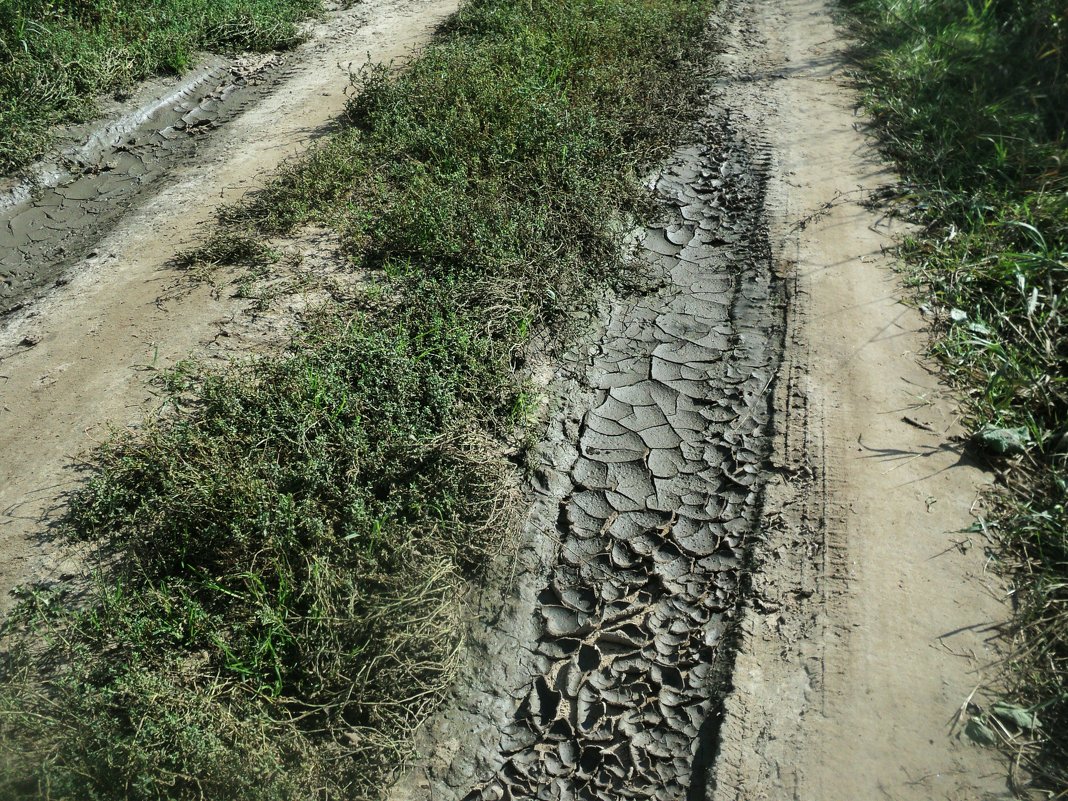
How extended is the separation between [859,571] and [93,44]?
7.98 m

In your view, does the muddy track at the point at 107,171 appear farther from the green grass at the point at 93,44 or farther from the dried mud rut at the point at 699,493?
the green grass at the point at 93,44

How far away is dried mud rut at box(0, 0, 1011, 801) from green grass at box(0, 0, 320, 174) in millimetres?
668

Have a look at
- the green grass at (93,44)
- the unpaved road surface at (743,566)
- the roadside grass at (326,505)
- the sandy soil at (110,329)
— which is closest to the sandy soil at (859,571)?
the unpaved road surface at (743,566)

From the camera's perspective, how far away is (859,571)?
3.68m

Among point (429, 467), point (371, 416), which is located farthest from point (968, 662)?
point (371, 416)

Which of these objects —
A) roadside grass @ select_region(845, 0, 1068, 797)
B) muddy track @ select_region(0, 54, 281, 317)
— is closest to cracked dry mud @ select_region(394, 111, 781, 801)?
roadside grass @ select_region(845, 0, 1068, 797)

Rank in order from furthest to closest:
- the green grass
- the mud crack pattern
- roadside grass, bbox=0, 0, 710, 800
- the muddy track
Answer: the green grass < the muddy track < the mud crack pattern < roadside grass, bbox=0, 0, 710, 800

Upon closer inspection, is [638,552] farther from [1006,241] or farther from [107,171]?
[107,171]

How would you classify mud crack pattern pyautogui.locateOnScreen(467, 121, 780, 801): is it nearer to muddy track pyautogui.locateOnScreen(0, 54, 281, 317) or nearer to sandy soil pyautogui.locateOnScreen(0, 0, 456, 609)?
sandy soil pyautogui.locateOnScreen(0, 0, 456, 609)

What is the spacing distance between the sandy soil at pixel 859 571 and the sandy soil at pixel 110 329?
10.1ft

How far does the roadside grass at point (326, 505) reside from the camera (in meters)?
3.02

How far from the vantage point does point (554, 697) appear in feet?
11.3

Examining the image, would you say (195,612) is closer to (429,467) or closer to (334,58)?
(429,467)

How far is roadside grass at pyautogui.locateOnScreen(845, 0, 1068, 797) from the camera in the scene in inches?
139
